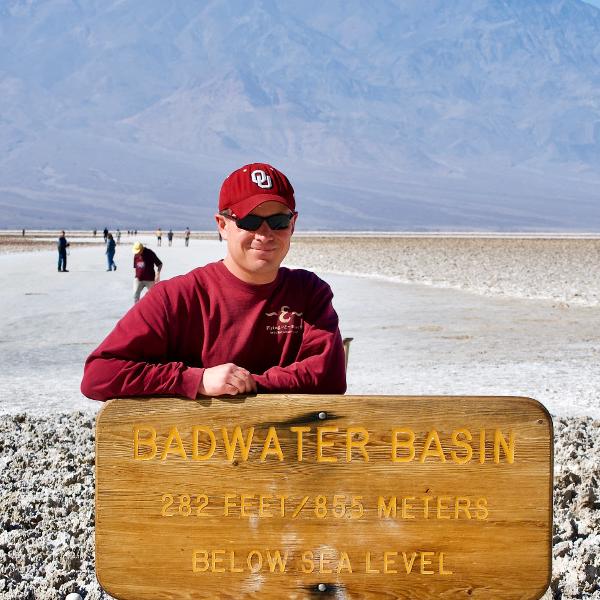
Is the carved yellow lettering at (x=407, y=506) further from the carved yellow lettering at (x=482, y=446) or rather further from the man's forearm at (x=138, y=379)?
the man's forearm at (x=138, y=379)

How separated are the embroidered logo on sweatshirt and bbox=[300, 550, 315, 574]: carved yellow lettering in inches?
27.3

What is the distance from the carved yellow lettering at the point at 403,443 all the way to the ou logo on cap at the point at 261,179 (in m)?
0.84

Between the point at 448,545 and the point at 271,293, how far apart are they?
0.94 metres

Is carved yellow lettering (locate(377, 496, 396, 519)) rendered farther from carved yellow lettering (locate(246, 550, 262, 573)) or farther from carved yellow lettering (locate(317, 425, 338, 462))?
carved yellow lettering (locate(246, 550, 262, 573))

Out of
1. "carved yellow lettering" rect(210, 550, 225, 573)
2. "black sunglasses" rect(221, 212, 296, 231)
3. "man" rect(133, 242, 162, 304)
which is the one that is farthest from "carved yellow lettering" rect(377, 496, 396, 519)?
"man" rect(133, 242, 162, 304)

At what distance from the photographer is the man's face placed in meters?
3.20

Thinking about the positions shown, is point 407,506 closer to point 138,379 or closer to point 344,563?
point 344,563

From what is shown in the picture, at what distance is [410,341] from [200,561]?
37.6 feet

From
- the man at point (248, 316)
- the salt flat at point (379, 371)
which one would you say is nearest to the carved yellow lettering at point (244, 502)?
the man at point (248, 316)

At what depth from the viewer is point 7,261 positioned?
132ft

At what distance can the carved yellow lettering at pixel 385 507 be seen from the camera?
2.95 meters

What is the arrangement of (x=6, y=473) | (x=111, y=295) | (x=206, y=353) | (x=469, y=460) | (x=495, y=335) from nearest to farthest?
(x=469, y=460) → (x=206, y=353) → (x=6, y=473) → (x=495, y=335) → (x=111, y=295)

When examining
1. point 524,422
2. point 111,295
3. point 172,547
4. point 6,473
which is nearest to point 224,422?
point 172,547

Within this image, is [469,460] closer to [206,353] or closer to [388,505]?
[388,505]
